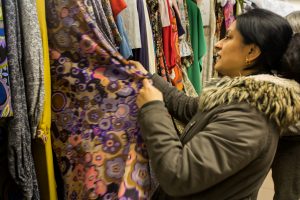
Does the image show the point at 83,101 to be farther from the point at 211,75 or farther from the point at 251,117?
the point at 211,75

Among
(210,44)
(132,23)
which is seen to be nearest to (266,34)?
(132,23)

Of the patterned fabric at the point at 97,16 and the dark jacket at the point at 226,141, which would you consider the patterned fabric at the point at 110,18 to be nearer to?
the patterned fabric at the point at 97,16

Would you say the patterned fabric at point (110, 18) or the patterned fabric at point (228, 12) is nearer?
the patterned fabric at point (110, 18)

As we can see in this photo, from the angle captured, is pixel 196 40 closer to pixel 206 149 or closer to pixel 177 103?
pixel 177 103

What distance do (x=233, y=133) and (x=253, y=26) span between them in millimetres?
363

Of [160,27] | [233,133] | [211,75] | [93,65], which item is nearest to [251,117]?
[233,133]

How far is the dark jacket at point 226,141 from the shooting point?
88 cm

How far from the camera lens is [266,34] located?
1019 millimetres

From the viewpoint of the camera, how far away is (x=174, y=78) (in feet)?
5.71

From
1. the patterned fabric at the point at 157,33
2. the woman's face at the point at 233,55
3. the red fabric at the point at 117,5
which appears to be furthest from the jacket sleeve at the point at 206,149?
the patterned fabric at the point at 157,33

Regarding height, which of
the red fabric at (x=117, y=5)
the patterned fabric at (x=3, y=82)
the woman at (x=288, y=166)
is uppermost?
the red fabric at (x=117, y=5)

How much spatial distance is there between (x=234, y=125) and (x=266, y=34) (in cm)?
32

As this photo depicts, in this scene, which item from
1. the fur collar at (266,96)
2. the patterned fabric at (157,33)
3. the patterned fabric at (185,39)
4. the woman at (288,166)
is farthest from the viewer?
the patterned fabric at (185,39)

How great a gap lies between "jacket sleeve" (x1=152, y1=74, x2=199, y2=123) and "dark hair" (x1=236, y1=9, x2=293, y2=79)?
30 cm
